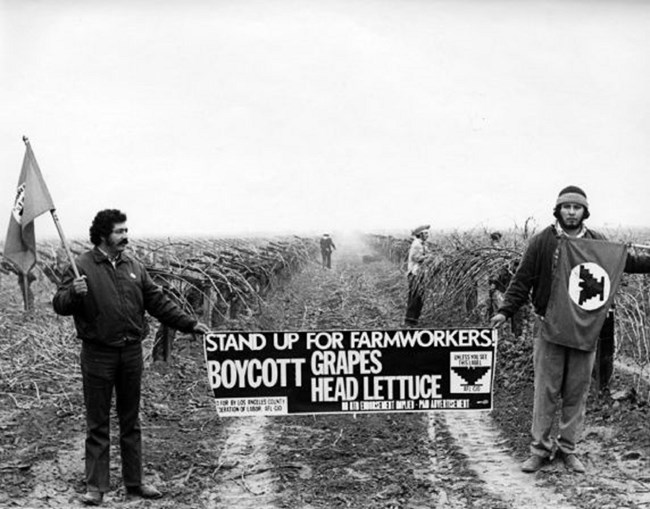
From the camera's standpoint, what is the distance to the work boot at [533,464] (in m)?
3.96

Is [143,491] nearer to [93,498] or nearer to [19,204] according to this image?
[93,498]

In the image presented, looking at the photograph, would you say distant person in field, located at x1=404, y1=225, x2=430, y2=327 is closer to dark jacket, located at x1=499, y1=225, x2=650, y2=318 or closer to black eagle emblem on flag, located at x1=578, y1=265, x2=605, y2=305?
dark jacket, located at x1=499, y1=225, x2=650, y2=318

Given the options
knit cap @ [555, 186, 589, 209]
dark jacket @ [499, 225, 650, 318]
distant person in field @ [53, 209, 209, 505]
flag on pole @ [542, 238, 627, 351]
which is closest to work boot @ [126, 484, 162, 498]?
distant person in field @ [53, 209, 209, 505]

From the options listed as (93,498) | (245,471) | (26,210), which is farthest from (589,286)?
(26,210)

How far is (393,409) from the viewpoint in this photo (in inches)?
167

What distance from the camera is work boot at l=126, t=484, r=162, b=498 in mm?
3693

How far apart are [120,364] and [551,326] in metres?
2.34

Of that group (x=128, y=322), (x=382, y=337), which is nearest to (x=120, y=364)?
(x=128, y=322)

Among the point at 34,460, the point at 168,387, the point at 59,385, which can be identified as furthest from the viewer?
the point at 168,387

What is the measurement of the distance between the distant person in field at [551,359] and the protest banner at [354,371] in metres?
0.31

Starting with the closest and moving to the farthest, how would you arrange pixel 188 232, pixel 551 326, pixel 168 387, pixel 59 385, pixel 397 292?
pixel 551 326 → pixel 59 385 → pixel 168 387 → pixel 188 232 → pixel 397 292

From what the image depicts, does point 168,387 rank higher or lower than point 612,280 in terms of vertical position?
lower

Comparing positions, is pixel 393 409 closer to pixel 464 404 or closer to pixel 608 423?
pixel 464 404

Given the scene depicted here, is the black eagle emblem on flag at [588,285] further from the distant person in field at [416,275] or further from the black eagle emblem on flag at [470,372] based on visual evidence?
the distant person in field at [416,275]
